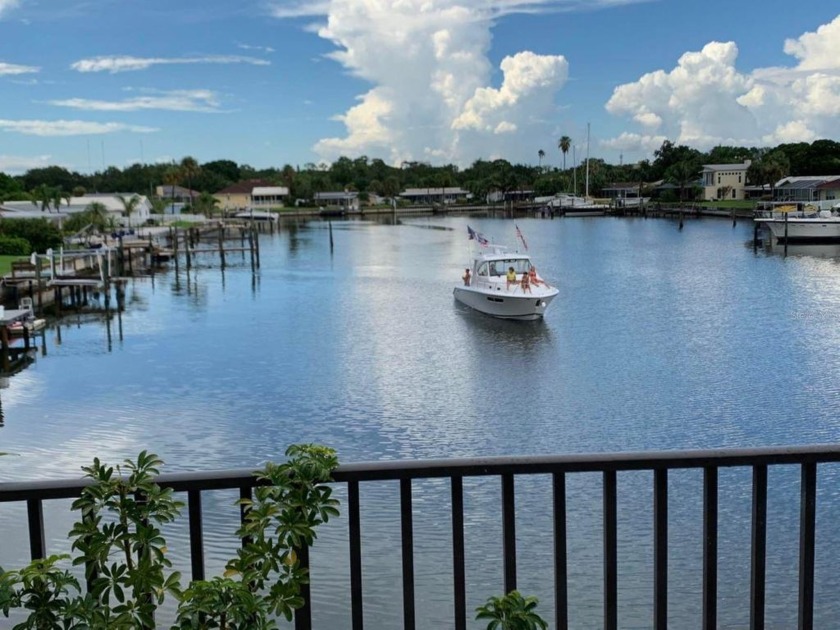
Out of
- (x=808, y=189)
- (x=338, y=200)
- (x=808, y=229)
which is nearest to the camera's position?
(x=808, y=229)

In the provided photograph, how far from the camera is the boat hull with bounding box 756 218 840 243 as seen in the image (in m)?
69.0

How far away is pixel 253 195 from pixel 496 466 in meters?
165

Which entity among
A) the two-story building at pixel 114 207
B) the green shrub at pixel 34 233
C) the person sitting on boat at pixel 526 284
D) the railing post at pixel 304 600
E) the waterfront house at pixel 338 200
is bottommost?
the person sitting on boat at pixel 526 284

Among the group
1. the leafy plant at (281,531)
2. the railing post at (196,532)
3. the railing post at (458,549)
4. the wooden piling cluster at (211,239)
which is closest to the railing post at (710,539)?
the railing post at (458,549)

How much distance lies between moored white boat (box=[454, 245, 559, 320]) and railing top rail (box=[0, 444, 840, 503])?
2940 centimetres

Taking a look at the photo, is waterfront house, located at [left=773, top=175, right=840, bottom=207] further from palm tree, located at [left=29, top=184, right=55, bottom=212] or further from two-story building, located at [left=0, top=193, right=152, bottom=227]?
palm tree, located at [left=29, top=184, right=55, bottom=212]

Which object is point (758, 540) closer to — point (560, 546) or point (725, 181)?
point (560, 546)

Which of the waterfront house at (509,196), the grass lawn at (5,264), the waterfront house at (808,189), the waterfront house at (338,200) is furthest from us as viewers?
the waterfront house at (509,196)

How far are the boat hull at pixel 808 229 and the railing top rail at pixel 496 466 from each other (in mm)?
71439

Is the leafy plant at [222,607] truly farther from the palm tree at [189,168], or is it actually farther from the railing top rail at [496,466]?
the palm tree at [189,168]

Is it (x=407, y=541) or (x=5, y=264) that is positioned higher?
A: (x=407, y=541)

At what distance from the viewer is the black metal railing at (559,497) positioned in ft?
10.1

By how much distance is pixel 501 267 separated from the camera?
3650 centimetres

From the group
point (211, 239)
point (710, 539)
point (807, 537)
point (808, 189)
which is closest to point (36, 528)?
point (710, 539)
